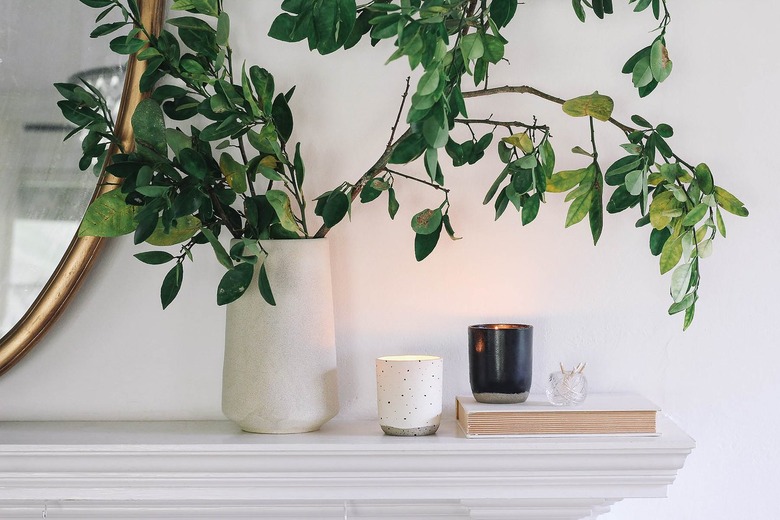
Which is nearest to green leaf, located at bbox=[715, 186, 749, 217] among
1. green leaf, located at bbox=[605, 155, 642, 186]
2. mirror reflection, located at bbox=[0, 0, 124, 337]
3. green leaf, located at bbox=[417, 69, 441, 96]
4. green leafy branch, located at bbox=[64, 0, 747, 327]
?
green leafy branch, located at bbox=[64, 0, 747, 327]

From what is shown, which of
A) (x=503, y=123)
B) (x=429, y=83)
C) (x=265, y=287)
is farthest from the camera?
(x=503, y=123)

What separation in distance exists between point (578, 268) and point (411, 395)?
0.98ft

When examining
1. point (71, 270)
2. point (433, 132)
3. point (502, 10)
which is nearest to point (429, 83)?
point (433, 132)

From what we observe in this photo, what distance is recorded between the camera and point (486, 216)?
105 cm

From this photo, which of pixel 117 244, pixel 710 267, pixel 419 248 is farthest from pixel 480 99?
pixel 117 244

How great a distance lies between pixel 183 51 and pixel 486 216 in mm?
470

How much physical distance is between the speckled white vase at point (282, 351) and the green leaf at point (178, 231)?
0.28 ft

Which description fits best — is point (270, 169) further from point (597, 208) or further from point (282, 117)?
point (597, 208)

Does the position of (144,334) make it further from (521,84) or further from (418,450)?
(521,84)

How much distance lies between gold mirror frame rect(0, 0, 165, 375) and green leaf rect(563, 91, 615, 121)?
0.55 m

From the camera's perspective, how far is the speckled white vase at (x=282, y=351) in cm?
93

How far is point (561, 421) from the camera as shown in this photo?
0.90 meters

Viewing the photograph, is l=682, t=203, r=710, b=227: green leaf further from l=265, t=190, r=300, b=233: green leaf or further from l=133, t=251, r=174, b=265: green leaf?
l=133, t=251, r=174, b=265: green leaf

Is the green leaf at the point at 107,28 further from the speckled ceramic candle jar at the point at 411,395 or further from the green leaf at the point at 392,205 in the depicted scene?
the speckled ceramic candle jar at the point at 411,395
